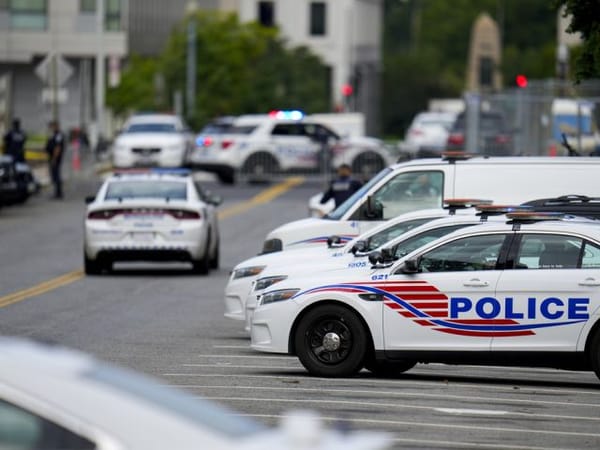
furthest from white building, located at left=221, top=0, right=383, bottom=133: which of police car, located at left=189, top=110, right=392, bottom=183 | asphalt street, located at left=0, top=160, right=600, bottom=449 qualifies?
asphalt street, located at left=0, top=160, right=600, bottom=449

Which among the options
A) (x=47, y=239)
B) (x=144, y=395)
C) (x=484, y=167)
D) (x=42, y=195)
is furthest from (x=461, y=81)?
(x=144, y=395)

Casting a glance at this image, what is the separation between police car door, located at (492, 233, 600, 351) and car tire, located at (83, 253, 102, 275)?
12024 mm

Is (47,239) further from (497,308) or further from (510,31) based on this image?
(510,31)

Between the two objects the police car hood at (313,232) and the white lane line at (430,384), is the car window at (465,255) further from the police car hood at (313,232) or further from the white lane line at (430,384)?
the police car hood at (313,232)

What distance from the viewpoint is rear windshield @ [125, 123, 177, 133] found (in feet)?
166

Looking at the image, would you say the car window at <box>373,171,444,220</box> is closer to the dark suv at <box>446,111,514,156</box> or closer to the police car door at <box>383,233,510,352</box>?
the police car door at <box>383,233,510,352</box>

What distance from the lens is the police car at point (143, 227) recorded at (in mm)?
23812

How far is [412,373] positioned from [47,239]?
726 inches

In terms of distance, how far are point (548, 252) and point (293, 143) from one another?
1303 inches

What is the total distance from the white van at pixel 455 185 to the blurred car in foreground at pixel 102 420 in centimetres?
1324

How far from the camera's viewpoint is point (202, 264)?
24.7 m

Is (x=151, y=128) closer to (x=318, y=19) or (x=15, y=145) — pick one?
(x=15, y=145)

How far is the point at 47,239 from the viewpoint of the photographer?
104 ft

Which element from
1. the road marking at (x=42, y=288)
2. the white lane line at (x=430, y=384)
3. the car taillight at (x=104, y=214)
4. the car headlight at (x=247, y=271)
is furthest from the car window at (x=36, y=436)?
the car taillight at (x=104, y=214)
